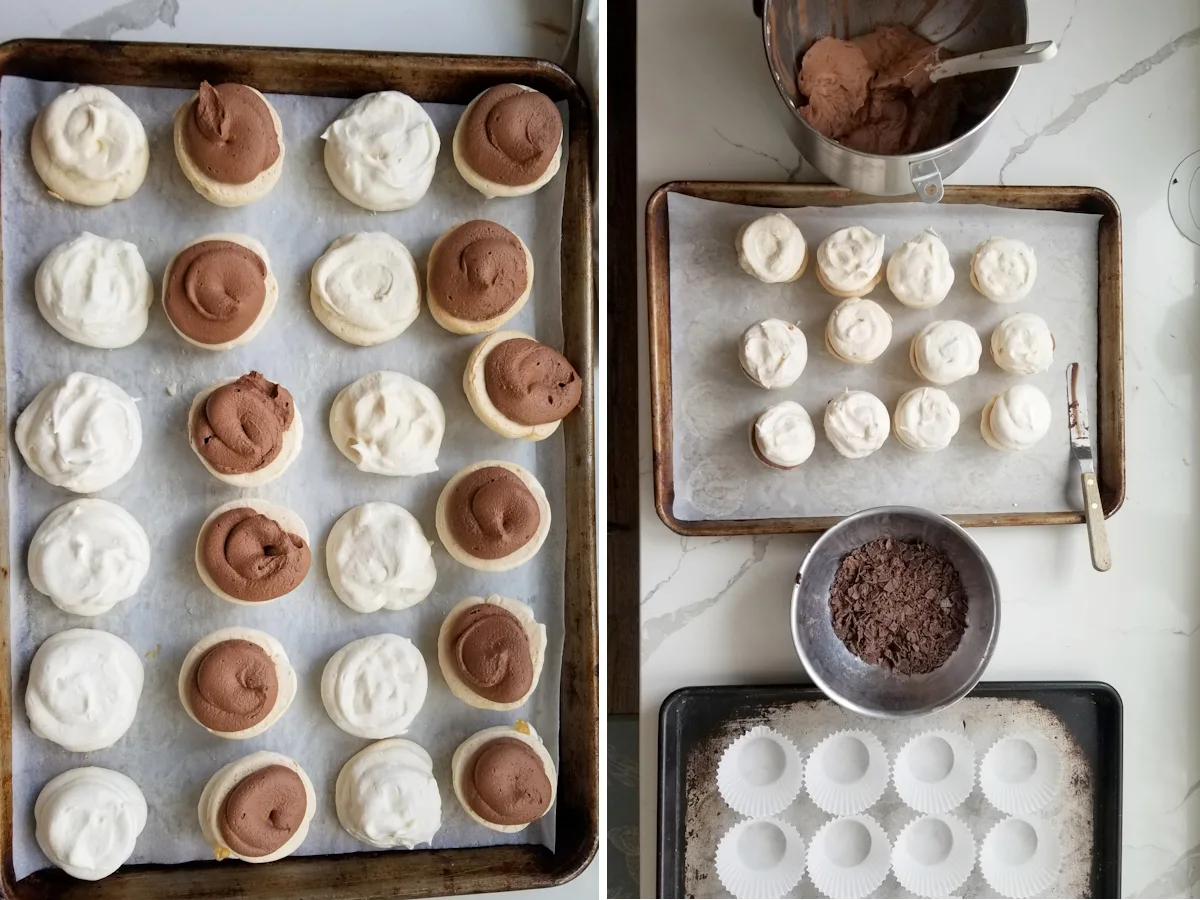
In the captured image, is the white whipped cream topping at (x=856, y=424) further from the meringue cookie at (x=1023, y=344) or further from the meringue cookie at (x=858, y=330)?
the meringue cookie at (x=1023, y=344)

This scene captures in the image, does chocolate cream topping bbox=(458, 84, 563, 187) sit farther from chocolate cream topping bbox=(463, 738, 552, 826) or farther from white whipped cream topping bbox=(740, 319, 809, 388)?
chocolate cream topping bbox=(463, 738, 552, 826)

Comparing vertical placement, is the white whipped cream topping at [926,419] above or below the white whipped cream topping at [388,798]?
above

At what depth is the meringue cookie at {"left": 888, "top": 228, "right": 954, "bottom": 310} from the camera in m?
1.37

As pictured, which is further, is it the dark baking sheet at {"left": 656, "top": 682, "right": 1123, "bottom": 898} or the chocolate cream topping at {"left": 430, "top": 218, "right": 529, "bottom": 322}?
the dark baking sheet at {"left": 656, "top": 682, "right": 1123, "bottom": 898}

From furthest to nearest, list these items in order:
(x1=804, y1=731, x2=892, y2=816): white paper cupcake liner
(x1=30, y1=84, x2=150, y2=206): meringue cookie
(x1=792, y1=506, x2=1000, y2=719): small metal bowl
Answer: (x1=804, y1=731, x2=892, y2=816): white paper cupcake liner, (x1=792, y1=506, x2=1000, y2=719): small metal bowl, (x1=30, y1=84, x2=150, y2=206): meringue cookie

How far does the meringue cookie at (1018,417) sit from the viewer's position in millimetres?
1384

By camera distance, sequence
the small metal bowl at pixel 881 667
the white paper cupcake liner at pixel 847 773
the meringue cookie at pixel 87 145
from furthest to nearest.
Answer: the white paper cupcake liner at pixel 847 773
the small metal bowl at pixel 881 667
the meringue cookie at pixel 87 145

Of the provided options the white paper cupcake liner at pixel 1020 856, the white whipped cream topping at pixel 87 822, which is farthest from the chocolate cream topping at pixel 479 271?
the white paper cupcake liner at pixel 1020 856

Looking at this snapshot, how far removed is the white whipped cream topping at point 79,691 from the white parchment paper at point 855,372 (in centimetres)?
84

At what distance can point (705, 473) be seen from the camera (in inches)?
55.0

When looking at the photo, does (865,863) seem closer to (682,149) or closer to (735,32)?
(682,149)

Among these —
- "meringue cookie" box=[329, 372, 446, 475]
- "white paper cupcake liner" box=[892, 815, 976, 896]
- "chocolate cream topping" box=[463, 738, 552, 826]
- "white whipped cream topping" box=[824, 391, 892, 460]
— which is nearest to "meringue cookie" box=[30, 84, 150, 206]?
"meringue cookie" box=[329, 372, 446, 475]

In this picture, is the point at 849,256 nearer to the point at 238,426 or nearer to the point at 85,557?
the point at 238,426

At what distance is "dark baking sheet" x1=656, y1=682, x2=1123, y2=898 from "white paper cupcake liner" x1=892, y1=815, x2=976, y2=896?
0.19m
